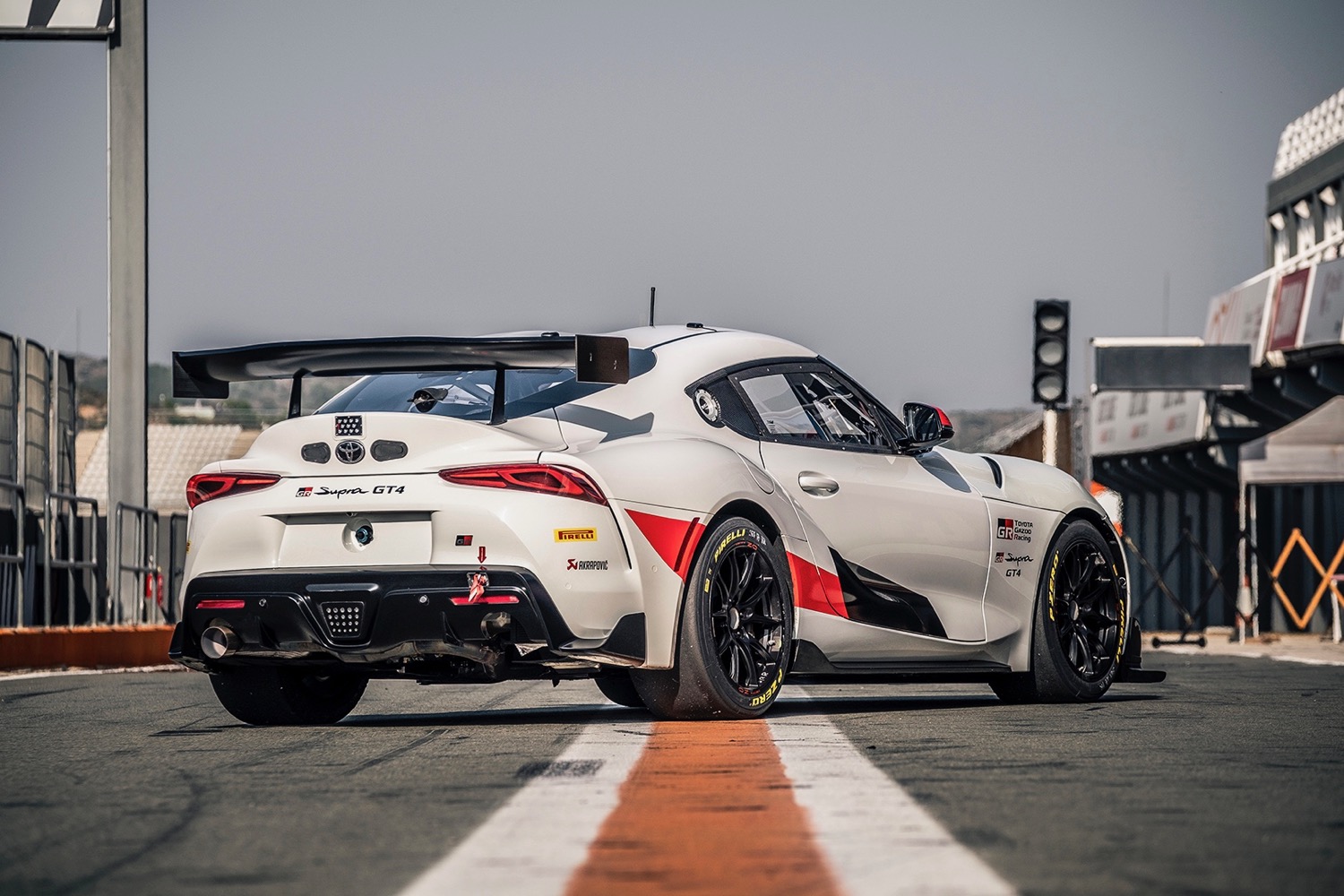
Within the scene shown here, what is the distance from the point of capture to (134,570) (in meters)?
16.3

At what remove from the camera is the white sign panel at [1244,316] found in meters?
30.5

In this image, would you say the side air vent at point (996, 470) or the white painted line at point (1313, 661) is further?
the white painted line at point (1313, 661)

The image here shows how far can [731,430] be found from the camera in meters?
8.23

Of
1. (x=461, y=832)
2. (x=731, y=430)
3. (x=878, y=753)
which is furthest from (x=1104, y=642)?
(x=461, y=832)

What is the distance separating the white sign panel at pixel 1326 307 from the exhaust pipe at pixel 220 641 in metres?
21.4

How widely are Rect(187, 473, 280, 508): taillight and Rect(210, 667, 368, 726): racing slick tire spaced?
69cm

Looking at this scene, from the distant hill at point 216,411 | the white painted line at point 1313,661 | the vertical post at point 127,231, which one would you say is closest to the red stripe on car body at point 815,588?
the white painted line at point 1313,661

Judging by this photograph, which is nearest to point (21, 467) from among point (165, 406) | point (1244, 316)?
point (1244, 316)

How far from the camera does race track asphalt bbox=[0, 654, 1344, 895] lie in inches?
169

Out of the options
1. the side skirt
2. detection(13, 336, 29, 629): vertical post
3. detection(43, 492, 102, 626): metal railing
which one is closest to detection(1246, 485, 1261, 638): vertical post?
detection(43, 492, 102, 626): metal railing

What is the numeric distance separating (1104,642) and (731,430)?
2.64m

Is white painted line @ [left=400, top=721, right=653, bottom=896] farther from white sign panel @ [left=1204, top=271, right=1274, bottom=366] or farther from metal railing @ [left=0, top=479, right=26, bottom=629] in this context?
white sign panel @ [left=1204, top=271, right=1274, bottom=366]

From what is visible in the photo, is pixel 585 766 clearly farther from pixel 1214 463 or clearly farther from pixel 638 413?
pixel 1214 463

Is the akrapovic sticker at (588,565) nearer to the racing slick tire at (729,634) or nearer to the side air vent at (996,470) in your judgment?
the racing slick tire at (729,634)
